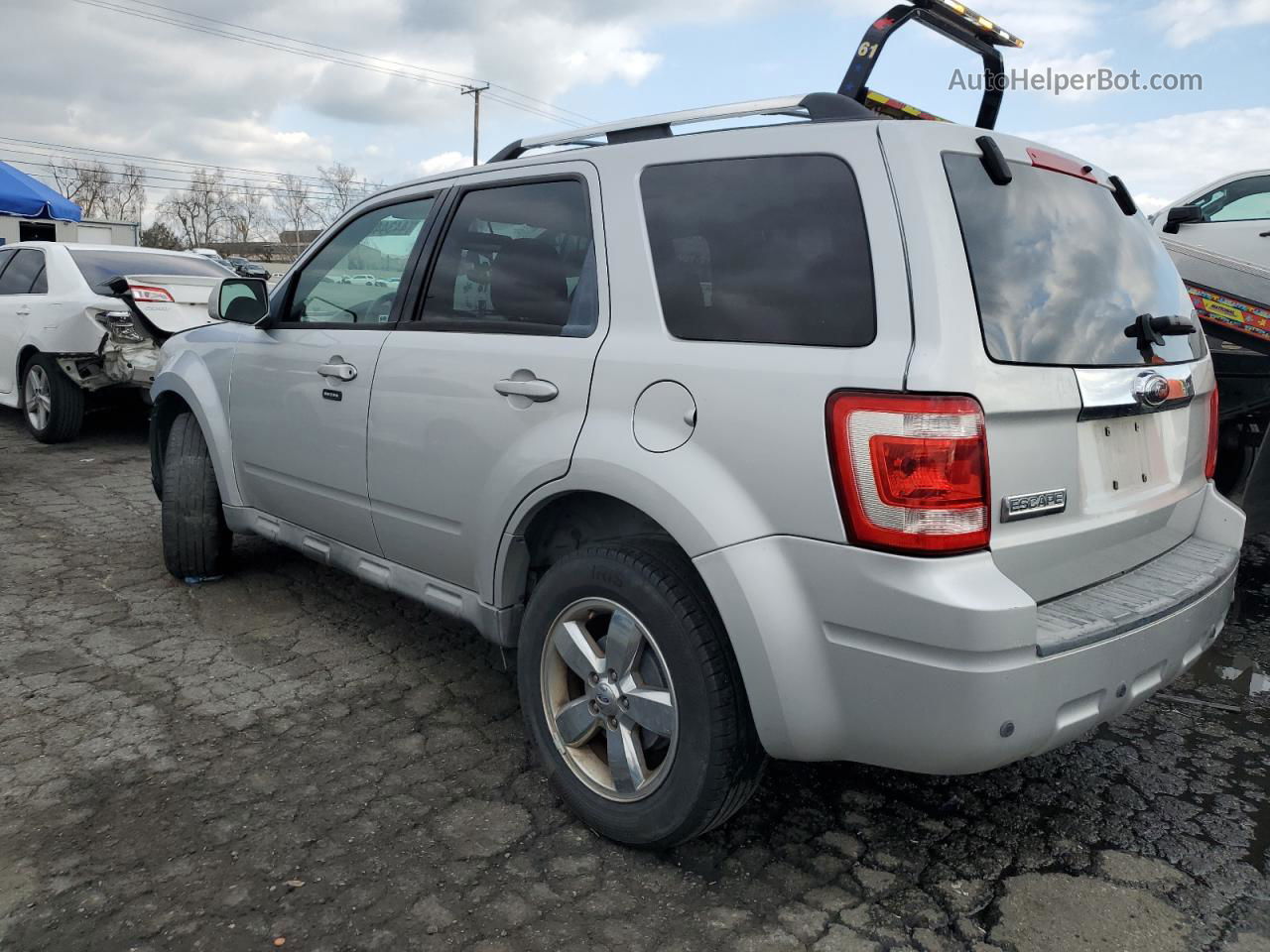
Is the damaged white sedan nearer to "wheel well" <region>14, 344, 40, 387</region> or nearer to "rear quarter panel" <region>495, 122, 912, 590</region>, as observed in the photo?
"wheel well" <region>14, 344, 40, 387</region>

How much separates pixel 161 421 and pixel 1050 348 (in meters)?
4.03

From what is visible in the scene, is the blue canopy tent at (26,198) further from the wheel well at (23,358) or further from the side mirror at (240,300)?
the side mirror at (240,300)

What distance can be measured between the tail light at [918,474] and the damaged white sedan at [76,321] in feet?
20.5

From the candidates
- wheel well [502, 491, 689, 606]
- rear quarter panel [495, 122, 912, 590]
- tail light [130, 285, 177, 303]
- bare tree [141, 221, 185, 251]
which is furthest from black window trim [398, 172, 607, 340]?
bare tree [141, 221, 185, 251]

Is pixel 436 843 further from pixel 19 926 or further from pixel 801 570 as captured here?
pixel 801 570

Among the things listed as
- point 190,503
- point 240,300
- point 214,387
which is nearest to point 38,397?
point 190,503

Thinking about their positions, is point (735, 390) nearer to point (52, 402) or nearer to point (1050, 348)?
point (1050, 348)

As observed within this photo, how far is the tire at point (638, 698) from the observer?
219 centimetres

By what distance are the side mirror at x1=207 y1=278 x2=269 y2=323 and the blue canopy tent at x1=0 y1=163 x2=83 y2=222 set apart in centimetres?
1107

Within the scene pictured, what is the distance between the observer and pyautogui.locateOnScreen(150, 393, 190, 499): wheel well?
178 inches

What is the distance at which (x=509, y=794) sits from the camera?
2742 millimetres

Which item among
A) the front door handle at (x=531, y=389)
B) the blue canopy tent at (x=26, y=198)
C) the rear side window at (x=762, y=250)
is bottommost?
the front door handle at (x=531, y=389)

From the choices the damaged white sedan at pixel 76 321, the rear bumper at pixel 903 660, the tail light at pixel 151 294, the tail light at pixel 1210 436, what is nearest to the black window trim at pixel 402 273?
the rear bumper at pixel 903 660

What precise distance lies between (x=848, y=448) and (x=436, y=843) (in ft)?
4.88
